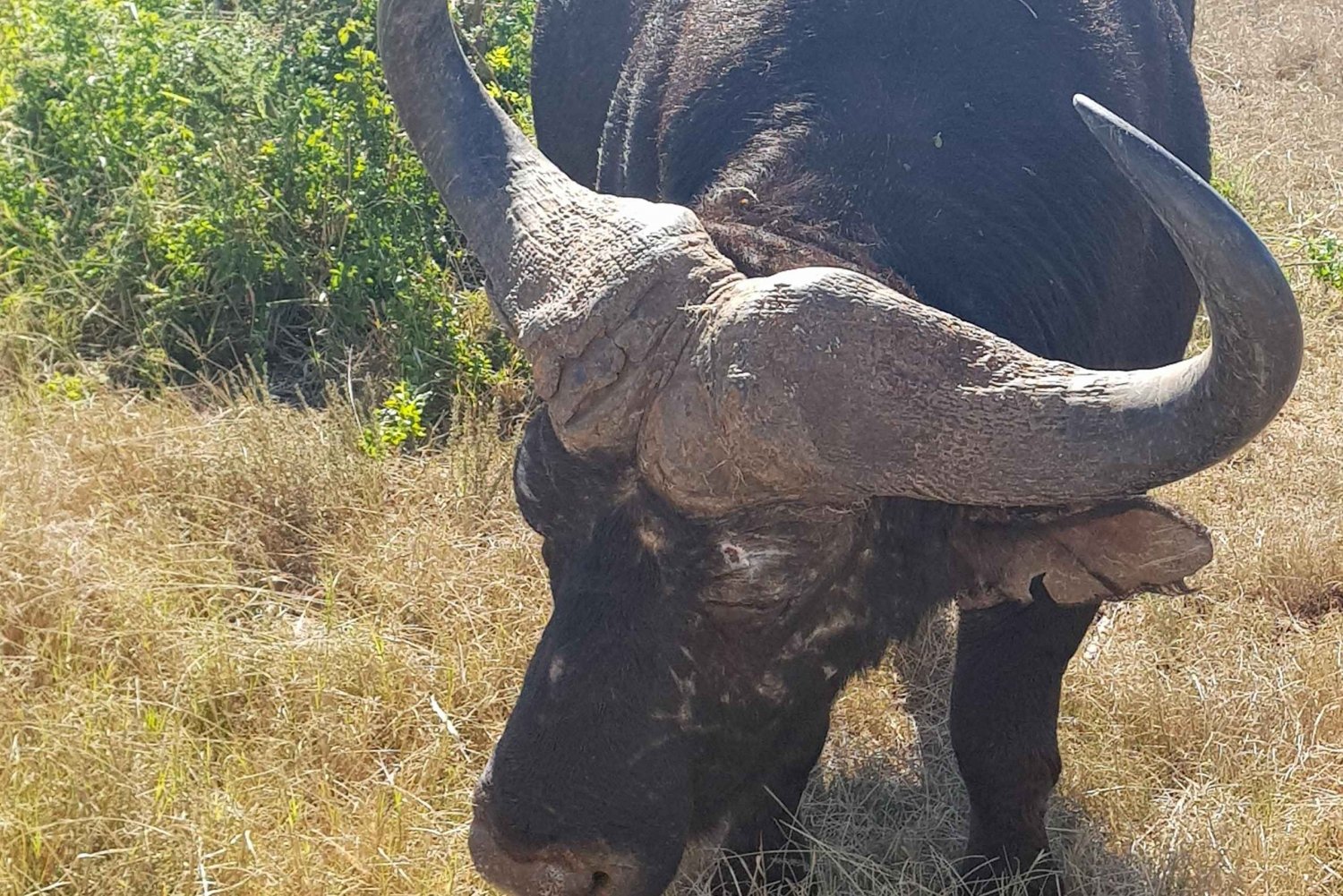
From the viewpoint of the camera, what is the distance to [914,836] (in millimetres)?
4082

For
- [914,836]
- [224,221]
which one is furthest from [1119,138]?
[224,221]

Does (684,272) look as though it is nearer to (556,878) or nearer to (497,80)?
(556,878)

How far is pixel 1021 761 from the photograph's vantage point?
3801mm

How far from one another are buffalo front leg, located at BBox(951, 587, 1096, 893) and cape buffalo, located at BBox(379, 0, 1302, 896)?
10mm

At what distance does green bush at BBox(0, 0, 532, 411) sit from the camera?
19.8ft

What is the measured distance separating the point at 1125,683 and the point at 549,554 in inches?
88.2

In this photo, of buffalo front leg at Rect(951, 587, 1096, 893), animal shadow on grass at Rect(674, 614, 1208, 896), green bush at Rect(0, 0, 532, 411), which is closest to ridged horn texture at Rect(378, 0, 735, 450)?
animal shadow on grass at Rect(674, 614, 1208, 896)

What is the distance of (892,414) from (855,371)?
10cm

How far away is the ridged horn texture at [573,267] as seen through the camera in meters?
2.75

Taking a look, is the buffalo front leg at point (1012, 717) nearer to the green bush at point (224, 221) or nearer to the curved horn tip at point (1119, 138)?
the curved horn tip at point (1119, 138)

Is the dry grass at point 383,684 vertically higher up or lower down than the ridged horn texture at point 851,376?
lower down

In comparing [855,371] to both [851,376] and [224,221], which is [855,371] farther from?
[224,221]

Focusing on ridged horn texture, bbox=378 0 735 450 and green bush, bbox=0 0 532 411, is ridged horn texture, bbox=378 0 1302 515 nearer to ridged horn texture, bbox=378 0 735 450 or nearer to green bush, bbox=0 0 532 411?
ridged horn texture, bbox=378 0 735 450

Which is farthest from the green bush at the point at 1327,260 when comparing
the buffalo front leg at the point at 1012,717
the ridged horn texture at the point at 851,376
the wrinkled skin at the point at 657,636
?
the ridged horn texture at the point at 851,376
